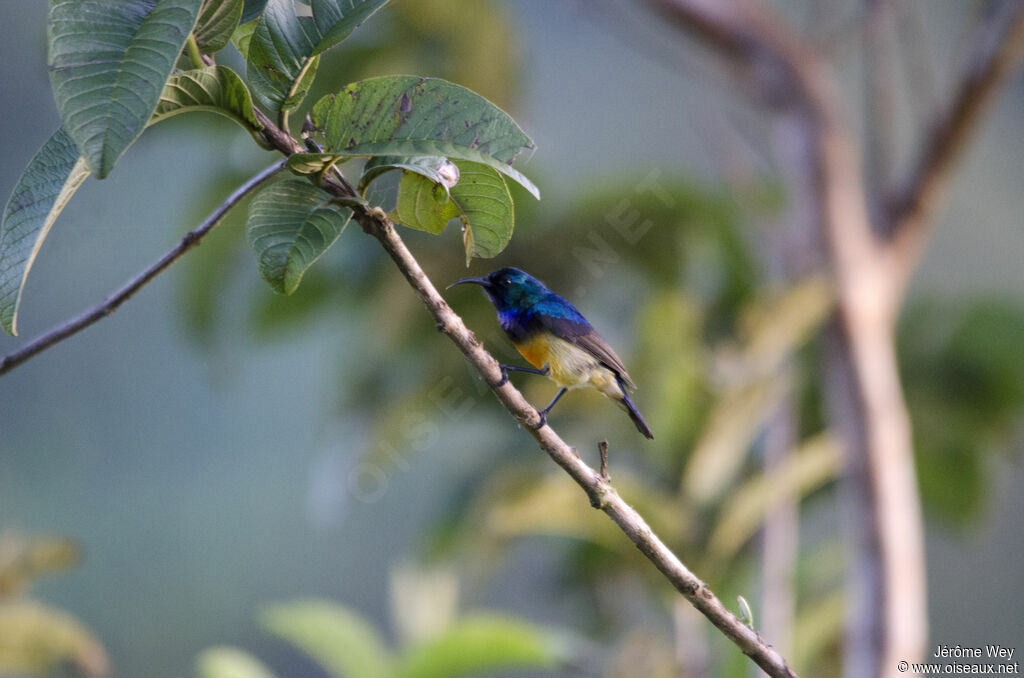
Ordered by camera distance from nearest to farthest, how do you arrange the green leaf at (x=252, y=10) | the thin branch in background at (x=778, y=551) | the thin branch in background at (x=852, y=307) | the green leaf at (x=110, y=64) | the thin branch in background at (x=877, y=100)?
1. the green leaf at (x=110, y=64)
2. the green leaf at (x=252, y=10)
3. the thin branch in background at (x=778, y=551)
4. the thin branch in background at (x=852, y=307)
5. the thin branch in background at (x=877, y=100)

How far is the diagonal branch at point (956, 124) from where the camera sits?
1.84 metres

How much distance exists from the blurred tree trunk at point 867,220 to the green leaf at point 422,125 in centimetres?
171

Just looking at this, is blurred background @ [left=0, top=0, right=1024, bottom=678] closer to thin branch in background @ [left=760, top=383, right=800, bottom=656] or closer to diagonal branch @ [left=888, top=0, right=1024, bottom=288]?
thin branch in background @ [left=760, top=383, right=800, bottom=656]

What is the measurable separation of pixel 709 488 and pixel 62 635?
57.8 inches

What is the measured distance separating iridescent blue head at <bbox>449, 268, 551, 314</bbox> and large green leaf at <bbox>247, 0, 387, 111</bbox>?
0.18 meters

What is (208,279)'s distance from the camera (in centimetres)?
258

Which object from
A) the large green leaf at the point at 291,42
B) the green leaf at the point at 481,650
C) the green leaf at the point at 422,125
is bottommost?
the green leaf at the point at 481,650

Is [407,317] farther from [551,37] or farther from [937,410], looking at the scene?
[551,37]

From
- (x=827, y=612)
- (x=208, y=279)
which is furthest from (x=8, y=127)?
(x=827, y=612)

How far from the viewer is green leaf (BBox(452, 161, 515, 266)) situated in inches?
17.6

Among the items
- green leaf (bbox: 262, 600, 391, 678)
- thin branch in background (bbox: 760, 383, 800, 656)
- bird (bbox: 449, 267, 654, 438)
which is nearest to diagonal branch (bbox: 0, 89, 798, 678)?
bird (bbox: 449, 267, 654, 438)

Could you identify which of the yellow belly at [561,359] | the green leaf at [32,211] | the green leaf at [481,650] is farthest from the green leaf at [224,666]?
the green leaf at [32,211]

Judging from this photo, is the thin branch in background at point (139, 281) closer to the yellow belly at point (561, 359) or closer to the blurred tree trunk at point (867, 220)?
the yellow belly at point (561, 359)

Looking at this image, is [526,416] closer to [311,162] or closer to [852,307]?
[311,162]
